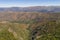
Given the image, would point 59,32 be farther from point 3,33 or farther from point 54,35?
point 3,33

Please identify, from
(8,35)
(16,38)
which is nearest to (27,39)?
(16,38)

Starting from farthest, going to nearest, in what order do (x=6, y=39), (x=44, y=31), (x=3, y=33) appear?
(x=44, y=31), (x=3, y=33), (x=6, y=39)

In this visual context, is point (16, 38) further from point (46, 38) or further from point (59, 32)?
point (59, 32)

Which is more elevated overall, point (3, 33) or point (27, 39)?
point (3, 33)

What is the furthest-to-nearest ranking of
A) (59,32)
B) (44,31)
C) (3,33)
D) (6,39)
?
1. (44,31)
2. (59,32)
3. (3,33)
4. (6,39)

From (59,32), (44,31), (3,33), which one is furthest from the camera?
(44,31)

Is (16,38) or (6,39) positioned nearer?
(6,39)

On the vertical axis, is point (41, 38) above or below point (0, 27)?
below

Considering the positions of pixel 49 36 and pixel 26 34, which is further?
pixel 26 34

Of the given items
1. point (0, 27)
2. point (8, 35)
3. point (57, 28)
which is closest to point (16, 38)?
point (8, 35)
